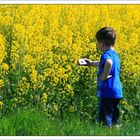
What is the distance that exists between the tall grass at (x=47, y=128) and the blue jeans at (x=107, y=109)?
10cm

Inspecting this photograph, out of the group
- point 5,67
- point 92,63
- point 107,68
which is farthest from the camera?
point 5,67

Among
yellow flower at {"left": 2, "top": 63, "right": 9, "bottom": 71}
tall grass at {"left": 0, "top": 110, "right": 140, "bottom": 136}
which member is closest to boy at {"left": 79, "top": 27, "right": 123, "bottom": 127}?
tall grass at {"left": 0, "top": 110, "right": 140, "bottom": 136}

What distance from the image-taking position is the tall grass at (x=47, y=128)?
7.19m

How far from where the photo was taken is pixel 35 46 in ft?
26.8

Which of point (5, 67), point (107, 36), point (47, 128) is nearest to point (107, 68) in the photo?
point (107, 36)

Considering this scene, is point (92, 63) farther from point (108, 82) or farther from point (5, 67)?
point (5, 67)

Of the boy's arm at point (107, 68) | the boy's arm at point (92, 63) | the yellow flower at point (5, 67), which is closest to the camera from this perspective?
the boy's arm at point (107, 68)

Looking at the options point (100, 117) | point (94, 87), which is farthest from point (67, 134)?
point (94, 87)

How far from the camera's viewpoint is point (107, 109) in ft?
24.3

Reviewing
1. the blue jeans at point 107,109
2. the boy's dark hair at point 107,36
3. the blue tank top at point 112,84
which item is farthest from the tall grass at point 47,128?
the boy's dark hair at point 107,36

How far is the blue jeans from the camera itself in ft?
24.3

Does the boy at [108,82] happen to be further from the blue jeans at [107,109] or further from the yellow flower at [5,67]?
the yellow flower at [5,67]

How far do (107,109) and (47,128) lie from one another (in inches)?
28.3

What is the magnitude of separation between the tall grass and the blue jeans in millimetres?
97
